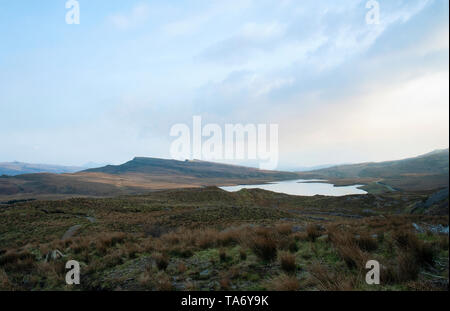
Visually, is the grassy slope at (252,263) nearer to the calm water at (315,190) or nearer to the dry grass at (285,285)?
the dry grass at (285,285)

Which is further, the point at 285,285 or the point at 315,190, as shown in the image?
the point at 315,190

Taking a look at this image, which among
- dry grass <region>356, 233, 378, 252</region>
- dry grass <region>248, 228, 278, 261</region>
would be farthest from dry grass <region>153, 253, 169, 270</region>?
dry grass <region>356, 233, 378, 252</region>

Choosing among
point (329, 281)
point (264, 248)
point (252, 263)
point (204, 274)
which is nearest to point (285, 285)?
point (329, 281)

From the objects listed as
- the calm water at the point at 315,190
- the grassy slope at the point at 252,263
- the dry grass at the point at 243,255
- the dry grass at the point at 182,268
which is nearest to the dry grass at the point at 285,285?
the grassy slope at the point at 252,263

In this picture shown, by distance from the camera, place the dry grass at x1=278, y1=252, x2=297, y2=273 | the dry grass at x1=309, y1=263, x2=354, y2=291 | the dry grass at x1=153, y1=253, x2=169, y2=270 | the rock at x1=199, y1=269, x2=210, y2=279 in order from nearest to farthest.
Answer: the dry grass at x1=309, y1=263, x2=354, y2=291 → the dry grass at x1=278, y1=252, x2=297, y2=273 → the rock at x1=199, y1=269, x2=210, y2=279 → the dry grass at x1=153, y1=253, x2=169, y2=270

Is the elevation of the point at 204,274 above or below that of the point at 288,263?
below

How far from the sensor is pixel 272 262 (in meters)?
5.43

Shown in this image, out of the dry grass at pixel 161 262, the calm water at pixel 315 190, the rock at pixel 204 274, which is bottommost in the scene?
the calm water at pixel 315 190

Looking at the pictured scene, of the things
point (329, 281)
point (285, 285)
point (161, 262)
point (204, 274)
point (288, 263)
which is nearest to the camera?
point (285, 285)

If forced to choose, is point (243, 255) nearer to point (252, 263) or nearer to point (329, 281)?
point (252, 263)

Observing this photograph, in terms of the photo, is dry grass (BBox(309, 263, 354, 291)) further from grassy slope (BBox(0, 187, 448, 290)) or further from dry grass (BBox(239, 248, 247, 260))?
dry grass (BBox(239, 248, 247, 260))

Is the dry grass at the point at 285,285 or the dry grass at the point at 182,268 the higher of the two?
the dry grass at the point at 285,285
